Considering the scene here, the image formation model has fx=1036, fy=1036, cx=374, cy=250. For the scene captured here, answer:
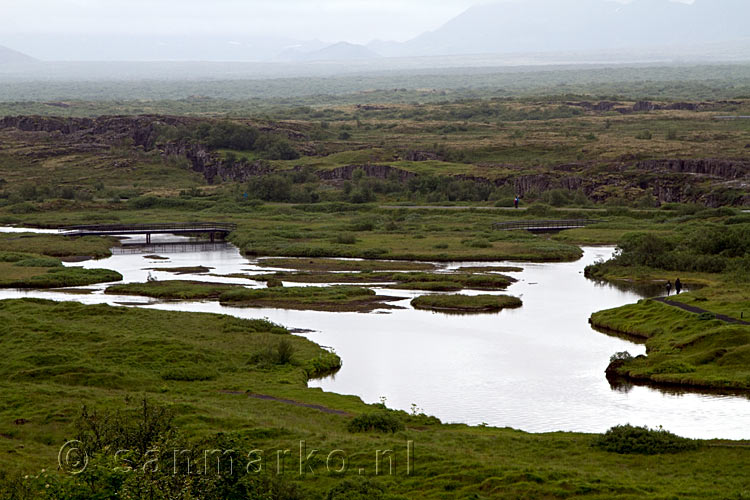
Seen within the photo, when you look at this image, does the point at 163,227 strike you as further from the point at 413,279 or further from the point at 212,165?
the point at 212,165

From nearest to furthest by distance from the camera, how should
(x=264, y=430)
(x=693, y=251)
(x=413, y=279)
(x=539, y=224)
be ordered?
(x=264, y=430) < (x=413, y=279) < (x=693, y=251) < (x=539, y=224)

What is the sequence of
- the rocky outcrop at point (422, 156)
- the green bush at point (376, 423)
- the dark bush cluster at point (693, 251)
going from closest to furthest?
the green bush at point (376, 423) → the dark bush cluster at point (693, 251) → the rocky outcrop at point (422, 156)

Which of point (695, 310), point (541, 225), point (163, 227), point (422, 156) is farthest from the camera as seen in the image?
point (422, 156)

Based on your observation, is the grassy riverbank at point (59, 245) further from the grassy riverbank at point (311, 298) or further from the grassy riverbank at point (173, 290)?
the grassy riverbank at point (311, 298)

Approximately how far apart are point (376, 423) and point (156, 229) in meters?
69.8

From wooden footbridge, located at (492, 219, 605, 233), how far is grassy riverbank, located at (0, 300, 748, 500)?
51459 millimetres

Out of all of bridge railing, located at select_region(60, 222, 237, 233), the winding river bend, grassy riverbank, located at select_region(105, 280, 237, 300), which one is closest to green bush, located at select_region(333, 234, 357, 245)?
bridge railing, located at select_region(60, 222, 237, 233)

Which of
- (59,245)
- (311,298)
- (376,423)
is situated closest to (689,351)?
(376,423)

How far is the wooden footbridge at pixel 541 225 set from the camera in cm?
10119

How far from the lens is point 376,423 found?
1366 inches

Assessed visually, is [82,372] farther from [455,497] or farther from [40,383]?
[455,497]

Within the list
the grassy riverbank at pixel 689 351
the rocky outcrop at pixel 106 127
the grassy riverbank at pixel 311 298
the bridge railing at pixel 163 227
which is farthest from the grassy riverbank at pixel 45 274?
the rocky outcrop at pixel 106 127

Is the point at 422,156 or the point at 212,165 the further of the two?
the point at 212,165

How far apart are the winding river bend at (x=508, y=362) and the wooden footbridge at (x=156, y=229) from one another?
78.1 feet
